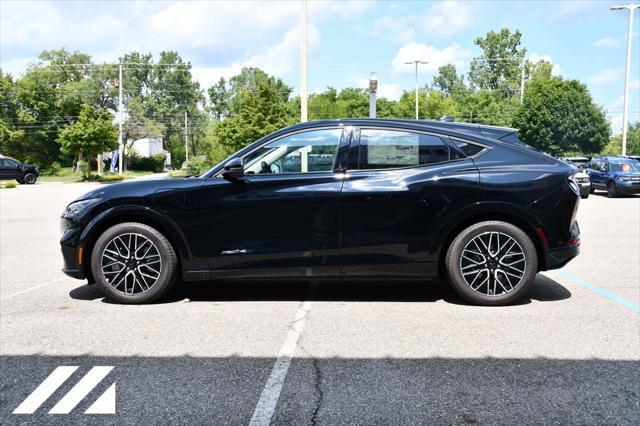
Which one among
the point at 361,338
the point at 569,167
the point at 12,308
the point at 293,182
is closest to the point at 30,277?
the point at 12,308

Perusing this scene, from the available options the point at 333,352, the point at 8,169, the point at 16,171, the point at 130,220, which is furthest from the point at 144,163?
the point at 333,352

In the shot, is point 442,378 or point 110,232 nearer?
point 442,378

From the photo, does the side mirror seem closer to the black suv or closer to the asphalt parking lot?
the black suv

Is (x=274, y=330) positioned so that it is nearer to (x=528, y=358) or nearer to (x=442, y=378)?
(x=442, y=378)

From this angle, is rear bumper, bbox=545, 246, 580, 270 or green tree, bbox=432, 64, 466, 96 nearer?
rear bumper, bbox=545, 246, 580, 270

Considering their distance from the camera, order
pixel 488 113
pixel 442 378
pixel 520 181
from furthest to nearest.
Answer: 1. pixel 488 113
2. pixel 520 181
3. pixel 442 378

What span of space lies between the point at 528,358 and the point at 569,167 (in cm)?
220

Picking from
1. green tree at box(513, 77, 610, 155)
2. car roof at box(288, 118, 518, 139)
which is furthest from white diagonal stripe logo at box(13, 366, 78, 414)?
green tree at box(513, 77, 610, 155)

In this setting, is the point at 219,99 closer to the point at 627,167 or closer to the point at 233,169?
the point at 627,167

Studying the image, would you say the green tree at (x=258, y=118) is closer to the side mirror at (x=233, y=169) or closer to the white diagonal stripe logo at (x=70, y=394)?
the side mirror at (x=233, y=169)

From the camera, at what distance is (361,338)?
4238 mm

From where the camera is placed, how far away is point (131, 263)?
5.27 m

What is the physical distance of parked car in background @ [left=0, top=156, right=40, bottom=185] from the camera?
37312 mm

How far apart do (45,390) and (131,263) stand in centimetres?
206
